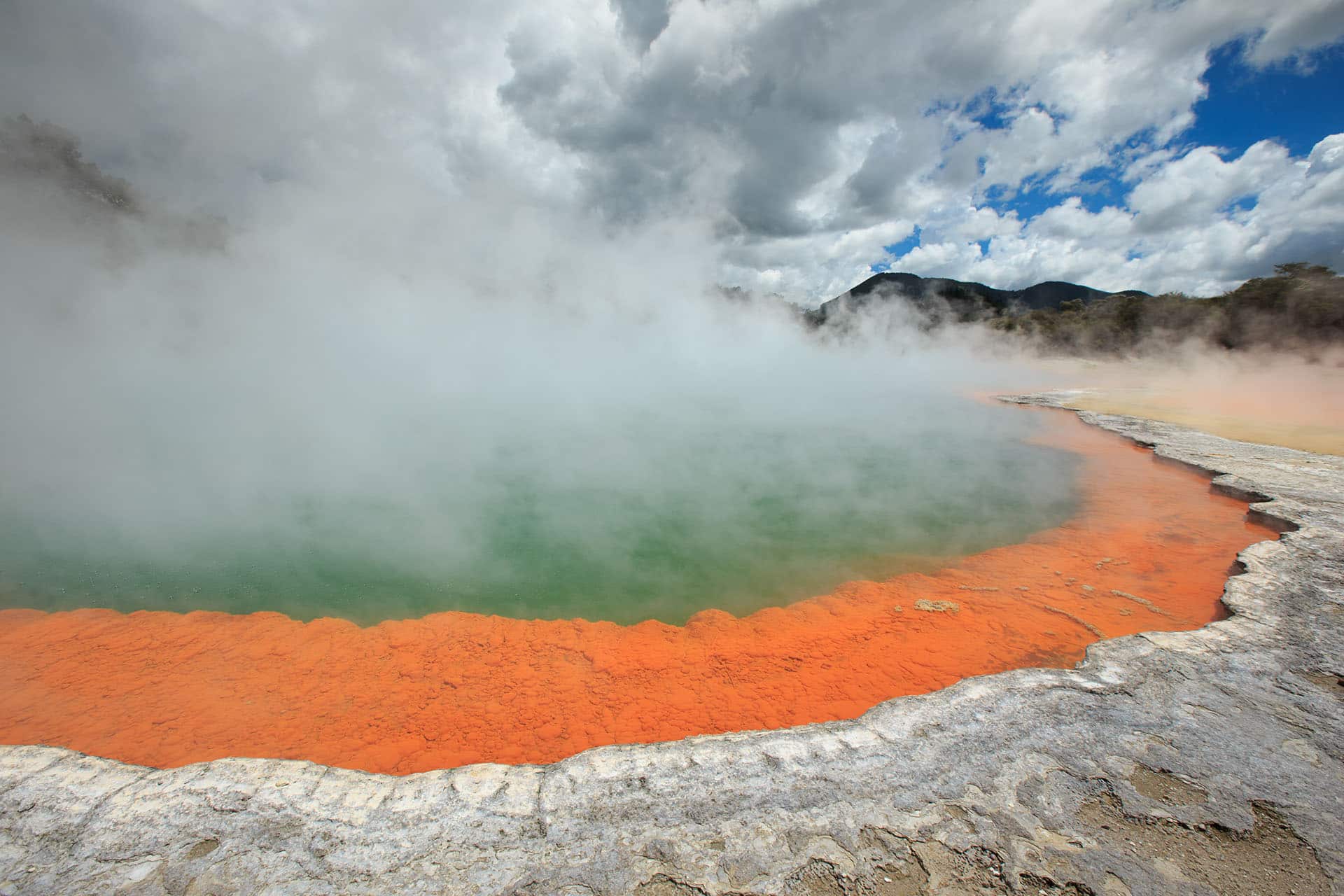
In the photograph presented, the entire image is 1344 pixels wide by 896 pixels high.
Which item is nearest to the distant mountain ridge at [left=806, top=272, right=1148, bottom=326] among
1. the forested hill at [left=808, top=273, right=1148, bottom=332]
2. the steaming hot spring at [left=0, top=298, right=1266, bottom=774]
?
the forested hill at [left=808, top=273, right=1148, bottom=332]

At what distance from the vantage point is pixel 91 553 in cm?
447

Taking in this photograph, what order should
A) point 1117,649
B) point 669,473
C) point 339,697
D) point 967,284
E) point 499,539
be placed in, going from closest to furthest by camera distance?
point 1117,649, point 339,697, point 499,539, point 669,473, point 967,284

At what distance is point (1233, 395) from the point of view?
11734 mm

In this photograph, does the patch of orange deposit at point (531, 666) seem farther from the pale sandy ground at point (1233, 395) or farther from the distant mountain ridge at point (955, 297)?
the distant mountain ridge at point (955, 297)

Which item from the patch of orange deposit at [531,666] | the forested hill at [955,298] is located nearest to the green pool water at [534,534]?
the patch of orange deposit at [531,666]

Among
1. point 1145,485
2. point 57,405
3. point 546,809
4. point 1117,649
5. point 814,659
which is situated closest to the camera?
point 546,809

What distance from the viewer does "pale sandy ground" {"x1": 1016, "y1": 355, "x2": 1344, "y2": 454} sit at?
7.97 m

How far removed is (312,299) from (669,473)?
1331cm

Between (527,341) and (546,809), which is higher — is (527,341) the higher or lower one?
the higher one

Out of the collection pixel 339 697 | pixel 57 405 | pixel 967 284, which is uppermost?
pixel 967 284

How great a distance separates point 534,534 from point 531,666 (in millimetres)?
1863

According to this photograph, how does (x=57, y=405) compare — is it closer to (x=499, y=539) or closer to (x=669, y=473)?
(x=499, y=539)

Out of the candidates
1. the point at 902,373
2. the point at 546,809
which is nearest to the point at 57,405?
the point at 546,809

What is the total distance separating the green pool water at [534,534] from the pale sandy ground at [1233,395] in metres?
3.81
